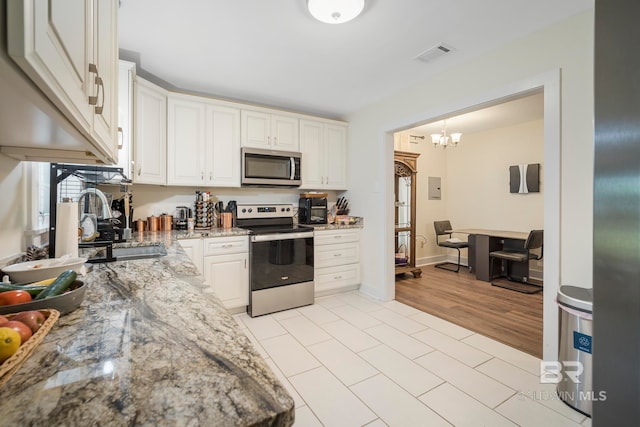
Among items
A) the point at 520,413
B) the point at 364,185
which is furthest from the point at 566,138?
the point at 364,185

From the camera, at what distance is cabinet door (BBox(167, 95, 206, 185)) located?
2.88 metres

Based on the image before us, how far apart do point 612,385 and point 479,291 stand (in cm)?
348

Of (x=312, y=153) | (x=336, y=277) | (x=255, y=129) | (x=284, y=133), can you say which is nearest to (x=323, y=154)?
(x=312, y=153)

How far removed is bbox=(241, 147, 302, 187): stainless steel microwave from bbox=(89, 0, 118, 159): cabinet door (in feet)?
6.06

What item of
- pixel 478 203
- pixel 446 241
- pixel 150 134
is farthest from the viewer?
pixel 478 203

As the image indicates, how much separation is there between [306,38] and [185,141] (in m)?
1.63

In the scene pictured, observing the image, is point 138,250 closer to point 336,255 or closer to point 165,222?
point 165,222

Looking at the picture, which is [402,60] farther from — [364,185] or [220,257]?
[220,257]

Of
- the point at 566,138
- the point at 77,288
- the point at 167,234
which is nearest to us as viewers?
the point at 77,288

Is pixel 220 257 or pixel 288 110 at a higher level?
pixel 288 110

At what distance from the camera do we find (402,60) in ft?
8.28

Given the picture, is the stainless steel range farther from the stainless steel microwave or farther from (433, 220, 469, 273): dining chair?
(433, 220, 469, 273): dining chair

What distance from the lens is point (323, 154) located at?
12.6ft

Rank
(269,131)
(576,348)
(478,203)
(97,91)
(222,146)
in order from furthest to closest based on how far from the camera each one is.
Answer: (478,203) < (269,131) < (222,146) < (576,348) < (97,91)
